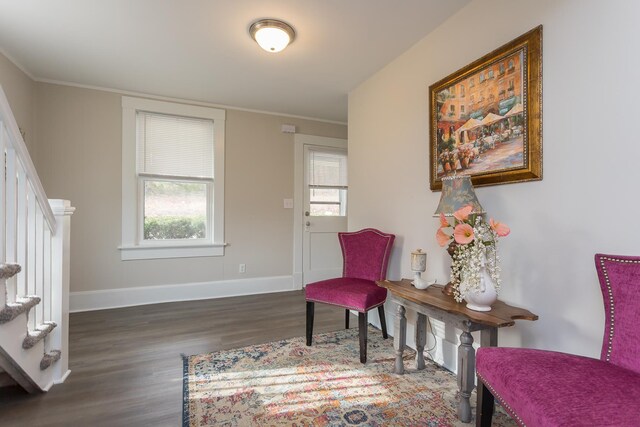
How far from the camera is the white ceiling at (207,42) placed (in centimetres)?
201

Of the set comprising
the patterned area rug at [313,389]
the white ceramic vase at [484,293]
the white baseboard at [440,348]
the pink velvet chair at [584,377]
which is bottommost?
the patterned area rug at [313,389]

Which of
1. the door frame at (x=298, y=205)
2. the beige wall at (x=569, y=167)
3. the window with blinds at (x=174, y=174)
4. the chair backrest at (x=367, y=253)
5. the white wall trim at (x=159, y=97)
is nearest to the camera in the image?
the beige wall at (x=569, y=167)

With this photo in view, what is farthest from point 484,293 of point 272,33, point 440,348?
point 272,33

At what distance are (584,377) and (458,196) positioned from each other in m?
0.96

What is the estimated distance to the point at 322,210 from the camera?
14.4 feet

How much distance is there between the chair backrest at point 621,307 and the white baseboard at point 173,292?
3392mm

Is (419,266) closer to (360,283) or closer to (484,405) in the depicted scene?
(360,283)

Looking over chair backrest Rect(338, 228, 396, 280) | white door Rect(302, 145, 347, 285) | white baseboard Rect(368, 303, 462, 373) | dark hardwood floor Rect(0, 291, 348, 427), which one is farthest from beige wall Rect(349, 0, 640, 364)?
white door Rect(302, 145, 347, 285)

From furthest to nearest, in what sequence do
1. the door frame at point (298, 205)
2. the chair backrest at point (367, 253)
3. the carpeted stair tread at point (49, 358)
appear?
the door frame at point (298, 205) → the chair backrest at point (367, 253) → the carpeted stair tread at point (49, 358)

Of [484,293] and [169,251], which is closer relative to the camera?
[484,293]

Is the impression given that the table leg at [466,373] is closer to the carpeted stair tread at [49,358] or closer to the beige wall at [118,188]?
the carpeted stair tread at [49,358]

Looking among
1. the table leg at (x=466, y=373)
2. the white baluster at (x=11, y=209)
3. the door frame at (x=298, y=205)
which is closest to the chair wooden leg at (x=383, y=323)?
the table leg at (x=466, y=373)

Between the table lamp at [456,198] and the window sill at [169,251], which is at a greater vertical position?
the table lamp at [456,198]

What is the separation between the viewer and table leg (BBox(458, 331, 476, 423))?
149 centimetres
